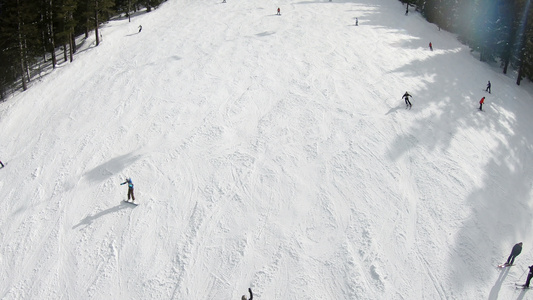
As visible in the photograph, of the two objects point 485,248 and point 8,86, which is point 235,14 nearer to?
point 8,86

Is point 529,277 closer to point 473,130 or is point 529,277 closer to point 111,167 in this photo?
point 473,130

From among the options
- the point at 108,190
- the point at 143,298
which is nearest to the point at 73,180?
the point at 108,190

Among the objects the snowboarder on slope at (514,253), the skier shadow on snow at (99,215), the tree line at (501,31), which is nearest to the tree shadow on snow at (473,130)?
the snowboarder on slope at (514,253)

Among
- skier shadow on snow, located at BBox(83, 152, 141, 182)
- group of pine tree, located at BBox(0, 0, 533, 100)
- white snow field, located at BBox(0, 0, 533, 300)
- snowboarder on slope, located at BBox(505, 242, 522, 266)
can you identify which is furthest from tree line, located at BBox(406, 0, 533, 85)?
skier shadow on snow, located at BBox(83, 152, 141, 182)

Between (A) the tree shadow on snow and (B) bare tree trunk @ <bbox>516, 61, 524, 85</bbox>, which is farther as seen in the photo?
(B) bare tree trunk @ <bbox>516, 61, 524, 85</bbox>

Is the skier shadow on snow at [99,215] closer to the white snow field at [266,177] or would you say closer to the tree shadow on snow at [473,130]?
the white snow field at [266,177]

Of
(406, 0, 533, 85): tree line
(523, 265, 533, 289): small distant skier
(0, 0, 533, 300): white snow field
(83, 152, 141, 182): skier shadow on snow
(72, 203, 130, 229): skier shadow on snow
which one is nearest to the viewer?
(523, 265, 533, 289): small distant skier

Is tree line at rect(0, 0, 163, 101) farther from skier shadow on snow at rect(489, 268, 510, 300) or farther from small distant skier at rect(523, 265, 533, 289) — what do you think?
small distant skier at rect(523, 265, 533, 289)
